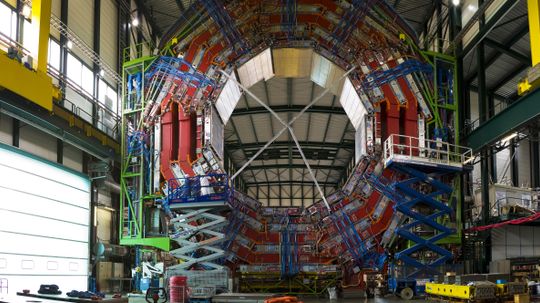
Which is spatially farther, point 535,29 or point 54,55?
point 54,55

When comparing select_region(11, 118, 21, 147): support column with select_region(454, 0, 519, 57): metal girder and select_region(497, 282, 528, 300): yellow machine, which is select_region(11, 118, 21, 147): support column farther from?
select_region(454, 0, 519, 57): metal girder

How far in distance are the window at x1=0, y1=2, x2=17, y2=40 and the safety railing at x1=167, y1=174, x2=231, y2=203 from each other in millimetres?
9523

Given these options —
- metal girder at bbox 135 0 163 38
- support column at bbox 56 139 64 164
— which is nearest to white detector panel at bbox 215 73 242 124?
support column at bbox 56 139 64 164

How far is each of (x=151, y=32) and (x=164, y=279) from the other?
2304cm

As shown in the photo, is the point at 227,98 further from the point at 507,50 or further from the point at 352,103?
the point at 507,50

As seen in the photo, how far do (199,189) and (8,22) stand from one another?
10.8m

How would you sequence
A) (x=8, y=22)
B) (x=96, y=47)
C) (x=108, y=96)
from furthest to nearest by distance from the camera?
(x=108, y=96) < (x=96, y=47) < (x=8, y=22)

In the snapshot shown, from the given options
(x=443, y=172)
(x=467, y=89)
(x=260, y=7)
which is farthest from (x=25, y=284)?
(x=467, y=89)

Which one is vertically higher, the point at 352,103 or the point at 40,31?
the point at 40,31

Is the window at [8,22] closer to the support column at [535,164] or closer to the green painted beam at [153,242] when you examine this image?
the green painted beam at [153,242]

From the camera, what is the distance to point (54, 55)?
27.6m

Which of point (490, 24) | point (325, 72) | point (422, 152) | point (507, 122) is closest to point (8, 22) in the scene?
point (325, 72)

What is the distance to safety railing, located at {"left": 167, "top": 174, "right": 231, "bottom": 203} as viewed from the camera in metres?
24.1

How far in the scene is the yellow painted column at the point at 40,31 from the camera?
19719 millimetres
